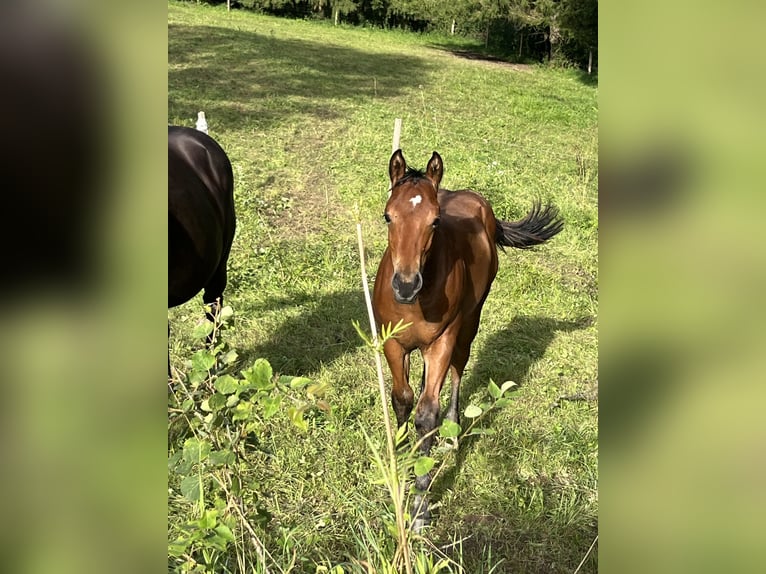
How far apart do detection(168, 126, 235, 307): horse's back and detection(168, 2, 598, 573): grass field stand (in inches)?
22.7

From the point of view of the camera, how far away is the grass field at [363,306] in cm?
277

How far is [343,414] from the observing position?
3588mm

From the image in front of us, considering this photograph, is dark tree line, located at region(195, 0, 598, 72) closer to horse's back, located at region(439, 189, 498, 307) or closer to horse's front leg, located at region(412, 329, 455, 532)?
horse's back, located at region(439, 189, 498, 307)

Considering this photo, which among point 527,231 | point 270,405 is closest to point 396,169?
point 270,405

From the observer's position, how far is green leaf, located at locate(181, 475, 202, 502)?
1.32 m

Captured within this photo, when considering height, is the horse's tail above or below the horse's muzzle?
below

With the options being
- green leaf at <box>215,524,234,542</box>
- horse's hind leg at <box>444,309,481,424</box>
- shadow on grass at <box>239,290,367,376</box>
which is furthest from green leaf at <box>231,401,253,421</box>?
shadow on grass at <box>239,290,367,376</box>

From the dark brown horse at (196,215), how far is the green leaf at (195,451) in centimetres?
167

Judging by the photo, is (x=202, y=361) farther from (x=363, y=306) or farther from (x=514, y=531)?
(x=363, y=306)
